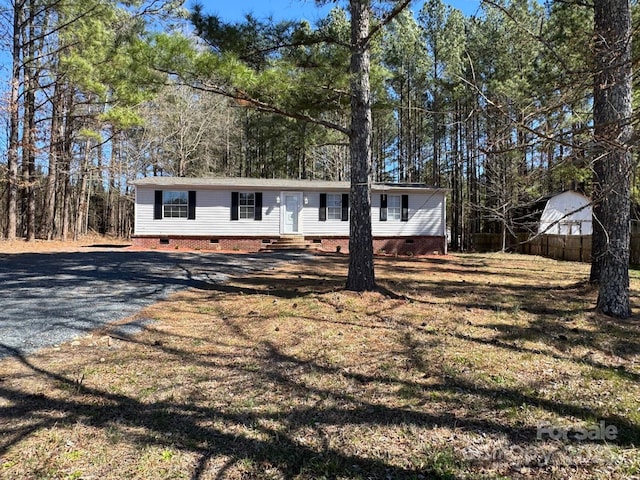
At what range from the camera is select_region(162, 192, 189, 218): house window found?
1547cm

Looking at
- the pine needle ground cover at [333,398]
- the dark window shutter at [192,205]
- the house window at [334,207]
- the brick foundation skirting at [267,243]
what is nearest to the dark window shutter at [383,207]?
the brick foundation skirting at [267,243]

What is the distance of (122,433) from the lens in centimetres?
243

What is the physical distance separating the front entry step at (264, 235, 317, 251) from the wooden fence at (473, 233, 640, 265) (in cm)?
727

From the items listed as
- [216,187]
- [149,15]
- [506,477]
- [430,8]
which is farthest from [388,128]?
[506,477]

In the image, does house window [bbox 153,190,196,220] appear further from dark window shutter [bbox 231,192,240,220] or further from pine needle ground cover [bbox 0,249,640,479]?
pine needle ground cover [bbox 0,249,640,479]

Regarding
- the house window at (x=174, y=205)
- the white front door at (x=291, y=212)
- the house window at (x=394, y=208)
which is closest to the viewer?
the house window at (x=174, y=205)

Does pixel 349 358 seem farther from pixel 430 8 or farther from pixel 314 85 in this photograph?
pixel 430 8

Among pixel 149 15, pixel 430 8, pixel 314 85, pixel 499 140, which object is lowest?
pixel 499 140

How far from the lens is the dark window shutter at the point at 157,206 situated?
606 inches

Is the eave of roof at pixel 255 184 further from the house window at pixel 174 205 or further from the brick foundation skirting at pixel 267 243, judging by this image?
the brick foundation skirting at pixel 267 243

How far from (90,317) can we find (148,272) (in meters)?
3.72

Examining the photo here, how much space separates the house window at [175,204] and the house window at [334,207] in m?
5.48

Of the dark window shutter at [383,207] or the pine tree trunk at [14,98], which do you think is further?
the dark window shutter at [383,207]

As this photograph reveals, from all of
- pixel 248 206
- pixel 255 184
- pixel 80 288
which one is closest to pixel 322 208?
pixel 255 184
